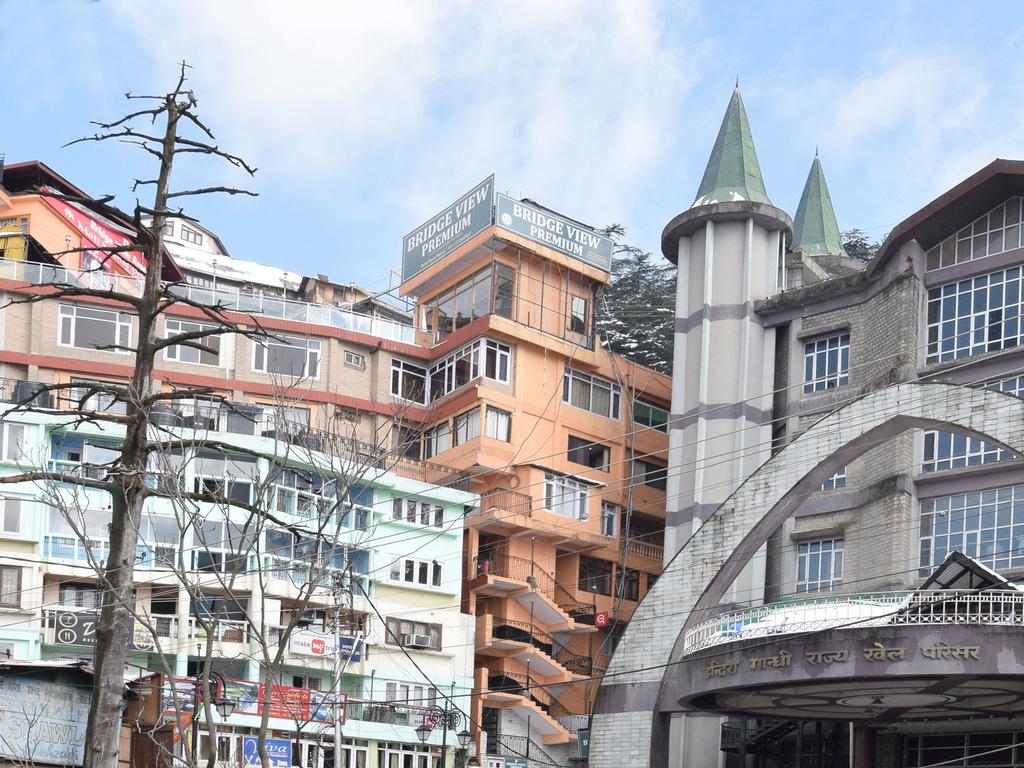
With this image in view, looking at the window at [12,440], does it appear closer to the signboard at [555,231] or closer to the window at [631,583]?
the signboard at [555,231]

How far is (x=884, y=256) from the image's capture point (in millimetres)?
47750

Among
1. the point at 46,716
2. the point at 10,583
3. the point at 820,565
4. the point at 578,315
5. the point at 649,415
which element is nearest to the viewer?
the point at 46,716

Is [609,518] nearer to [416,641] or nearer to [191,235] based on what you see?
[416,641]

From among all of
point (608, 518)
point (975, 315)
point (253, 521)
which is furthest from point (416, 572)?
point (975, 315)

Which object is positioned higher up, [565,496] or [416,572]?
[565,496]

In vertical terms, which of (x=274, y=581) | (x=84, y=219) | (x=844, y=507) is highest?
(x=84, y=219)

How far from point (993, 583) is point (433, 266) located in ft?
97.0

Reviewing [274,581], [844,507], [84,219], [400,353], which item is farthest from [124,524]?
[84,219]

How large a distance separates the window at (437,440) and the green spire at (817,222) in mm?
18716

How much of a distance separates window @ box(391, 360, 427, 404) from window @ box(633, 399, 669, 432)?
822 cm

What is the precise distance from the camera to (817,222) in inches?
2608

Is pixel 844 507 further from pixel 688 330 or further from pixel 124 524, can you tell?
pixel 124 524

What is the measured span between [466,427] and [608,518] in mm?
6480

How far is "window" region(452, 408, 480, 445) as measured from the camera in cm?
5300
